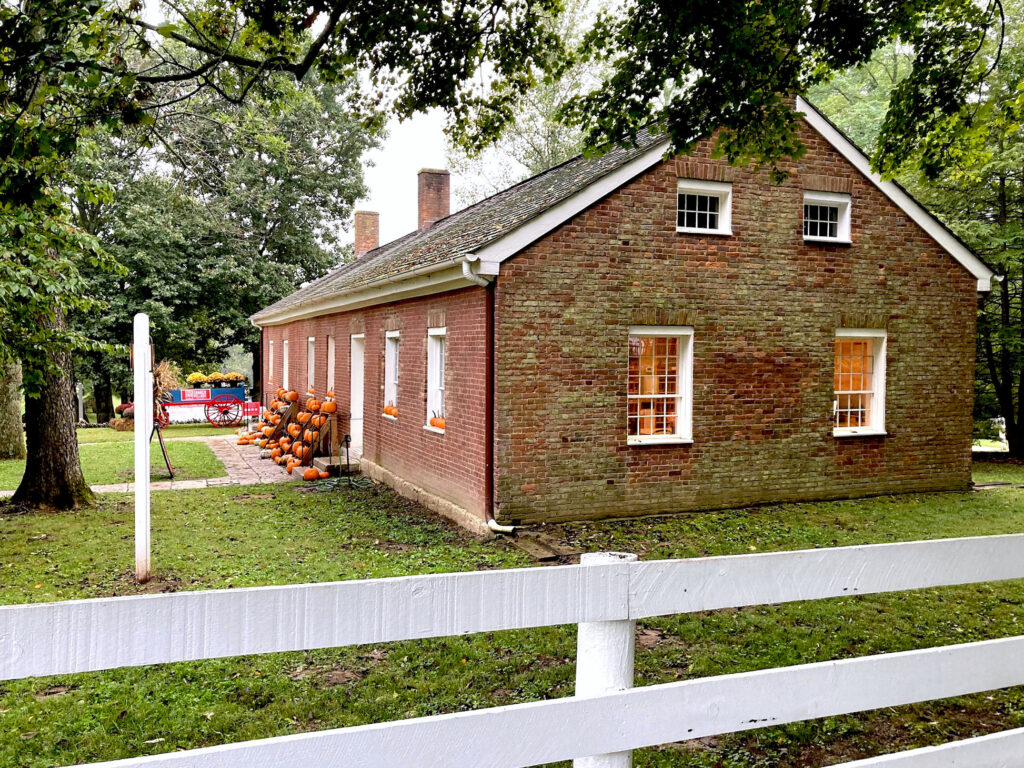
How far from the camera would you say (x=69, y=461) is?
1154cm

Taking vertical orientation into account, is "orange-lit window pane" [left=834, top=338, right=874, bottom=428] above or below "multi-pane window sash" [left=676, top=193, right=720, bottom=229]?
below

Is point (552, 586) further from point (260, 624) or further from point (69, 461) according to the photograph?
point (69, 461)

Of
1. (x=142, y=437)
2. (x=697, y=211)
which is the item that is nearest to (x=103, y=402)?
(x=142, y=437)

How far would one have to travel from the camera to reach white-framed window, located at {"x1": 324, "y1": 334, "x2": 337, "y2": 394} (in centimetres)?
1870

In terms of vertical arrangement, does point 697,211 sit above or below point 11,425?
above

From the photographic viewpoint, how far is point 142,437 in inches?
299

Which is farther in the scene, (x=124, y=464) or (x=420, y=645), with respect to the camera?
(x=124, y=464)

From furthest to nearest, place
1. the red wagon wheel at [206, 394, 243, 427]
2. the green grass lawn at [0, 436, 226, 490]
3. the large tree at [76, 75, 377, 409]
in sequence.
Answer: the red wagon wheel at [206, 394, 243, 427], the large tree at [76, 75, 377, 409], the green grass lawn at [0, 436, 226, 490]

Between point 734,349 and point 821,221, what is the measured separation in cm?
291

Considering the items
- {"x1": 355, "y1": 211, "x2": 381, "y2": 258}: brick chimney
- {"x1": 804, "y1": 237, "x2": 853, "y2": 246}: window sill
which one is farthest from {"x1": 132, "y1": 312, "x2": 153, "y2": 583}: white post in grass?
Answer: {"x1": 355, "y1": 211, "x2": 381, "y2": 258}: brick chimney

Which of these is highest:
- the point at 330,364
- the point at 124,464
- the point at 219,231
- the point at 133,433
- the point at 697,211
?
the point at 219,231

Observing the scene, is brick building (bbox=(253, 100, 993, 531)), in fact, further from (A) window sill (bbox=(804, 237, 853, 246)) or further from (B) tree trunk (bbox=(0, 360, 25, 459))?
(B) tree trunk (bbox=(0, 360, 25, 459))

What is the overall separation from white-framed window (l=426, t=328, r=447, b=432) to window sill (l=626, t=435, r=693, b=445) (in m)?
3.06

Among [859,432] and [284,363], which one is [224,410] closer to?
[284,363]
